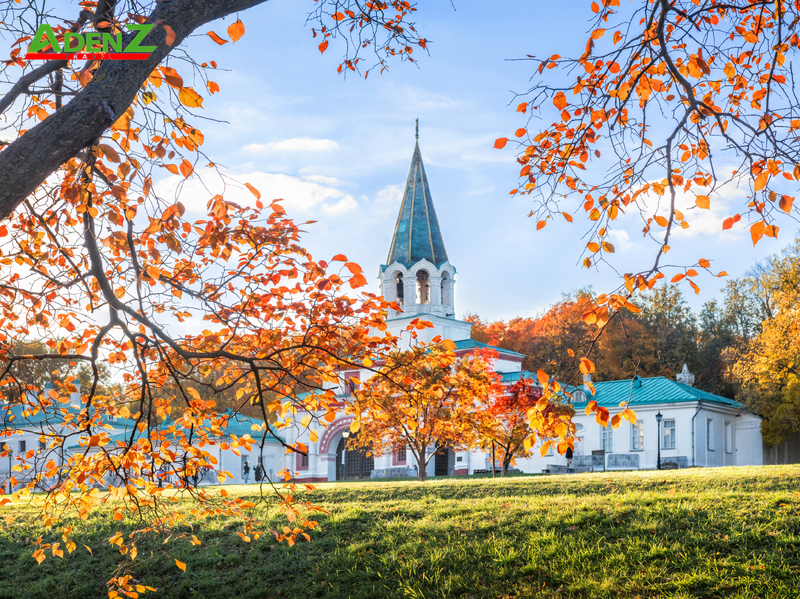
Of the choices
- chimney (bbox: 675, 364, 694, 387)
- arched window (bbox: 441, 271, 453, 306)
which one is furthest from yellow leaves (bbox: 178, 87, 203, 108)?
chimney (bbox: 675, 364, 694, 387)

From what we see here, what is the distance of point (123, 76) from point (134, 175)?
121 cm

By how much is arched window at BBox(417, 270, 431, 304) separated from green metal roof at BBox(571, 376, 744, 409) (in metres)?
11.5

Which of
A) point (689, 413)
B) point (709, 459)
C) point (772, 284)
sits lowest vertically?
point (709, 459)

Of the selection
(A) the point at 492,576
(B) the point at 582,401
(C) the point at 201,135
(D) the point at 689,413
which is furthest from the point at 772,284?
(C) the point at 201,135

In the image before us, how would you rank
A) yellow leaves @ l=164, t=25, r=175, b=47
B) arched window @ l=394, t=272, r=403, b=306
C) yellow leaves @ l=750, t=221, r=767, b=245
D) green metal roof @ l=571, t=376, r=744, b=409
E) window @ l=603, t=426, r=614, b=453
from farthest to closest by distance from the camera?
arched window @ l=394, t=272, r=403, b=306
window @ l=603, t=426, r=614, b=453
green metal roof @ l=571, t=376, r=744, b=409
yellow leaves @ l=750, t=221, r=767, b=245
yellow leaves @ l=164, t=25, r=175, b=47

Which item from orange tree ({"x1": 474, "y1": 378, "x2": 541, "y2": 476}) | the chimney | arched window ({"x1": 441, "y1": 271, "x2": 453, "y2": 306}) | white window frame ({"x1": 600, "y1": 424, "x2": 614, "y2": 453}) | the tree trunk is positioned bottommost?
white window frame ({"x1": 600, "y1": 424, "x2": 614, "y2": 453})

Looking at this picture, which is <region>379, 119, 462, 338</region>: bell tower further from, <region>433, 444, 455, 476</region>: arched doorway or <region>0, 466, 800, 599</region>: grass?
<region>0, 466, 800, 599</region>: grass

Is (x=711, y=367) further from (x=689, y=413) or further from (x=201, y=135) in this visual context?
(x=201, y=135)

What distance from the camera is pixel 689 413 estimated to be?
37250mm

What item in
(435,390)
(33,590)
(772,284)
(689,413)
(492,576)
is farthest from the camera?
(772,284)

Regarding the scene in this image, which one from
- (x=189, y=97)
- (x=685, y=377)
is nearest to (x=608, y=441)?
(x=685, y=377)

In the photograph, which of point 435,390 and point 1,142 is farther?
point 435,390

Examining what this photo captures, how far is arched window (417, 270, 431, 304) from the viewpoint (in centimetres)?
4622

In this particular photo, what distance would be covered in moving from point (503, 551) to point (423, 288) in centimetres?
3735
